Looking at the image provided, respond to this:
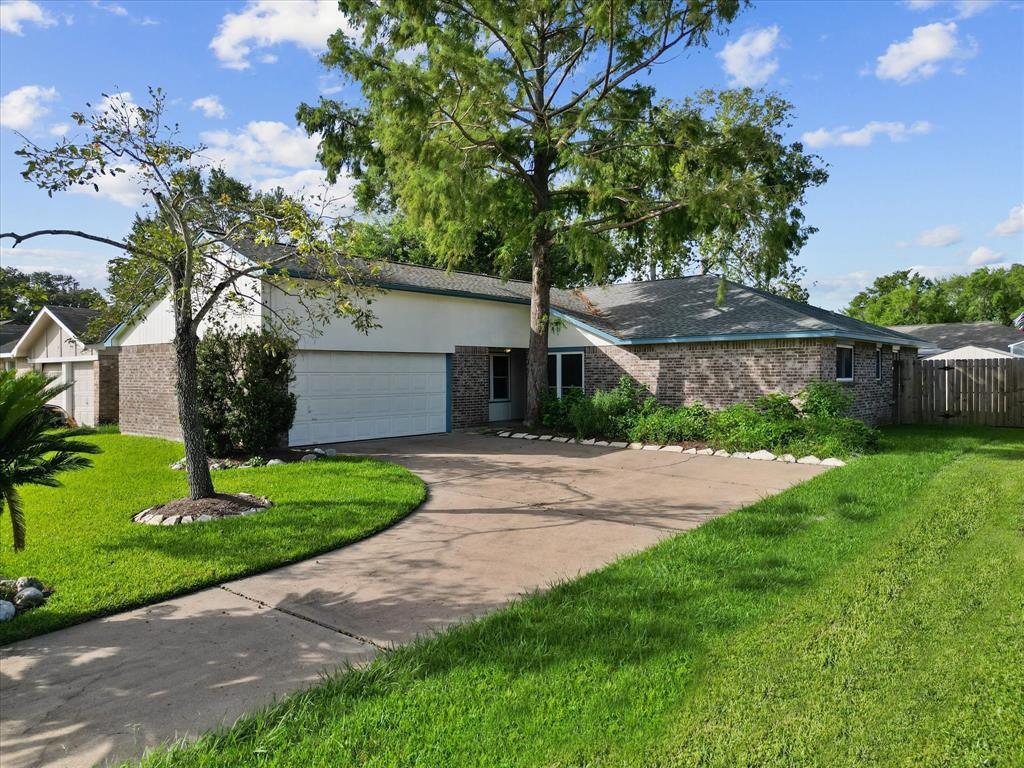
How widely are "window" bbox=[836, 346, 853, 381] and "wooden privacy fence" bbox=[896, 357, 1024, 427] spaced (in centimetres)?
393

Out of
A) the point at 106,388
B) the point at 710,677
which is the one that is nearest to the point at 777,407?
the point at 710,677

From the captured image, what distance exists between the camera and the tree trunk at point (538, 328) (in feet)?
51.6

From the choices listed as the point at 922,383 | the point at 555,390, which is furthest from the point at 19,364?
the point at 922,383

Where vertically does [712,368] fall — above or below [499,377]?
above

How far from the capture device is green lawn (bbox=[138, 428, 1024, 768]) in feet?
9.04

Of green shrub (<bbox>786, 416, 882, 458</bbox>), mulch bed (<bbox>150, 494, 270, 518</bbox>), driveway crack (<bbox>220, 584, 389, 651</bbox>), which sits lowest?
driveway crack (<bbox>220, 584, 389, 651</bbox>)

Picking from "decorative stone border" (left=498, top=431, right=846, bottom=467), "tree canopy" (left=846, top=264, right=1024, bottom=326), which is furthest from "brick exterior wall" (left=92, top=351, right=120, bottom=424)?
"tree canopy" (left=846, top=264, right=1024, bottom=326)

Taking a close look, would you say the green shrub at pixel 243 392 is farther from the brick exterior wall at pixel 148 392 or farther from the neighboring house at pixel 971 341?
the neighboring house at pixel 971 341

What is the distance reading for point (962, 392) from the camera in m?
16.7

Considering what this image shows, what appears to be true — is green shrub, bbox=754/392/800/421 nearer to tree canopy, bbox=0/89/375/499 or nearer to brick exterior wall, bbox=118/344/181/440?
tree canopy, bbox=0/89/375/499

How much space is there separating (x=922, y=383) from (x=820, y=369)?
6.42 m

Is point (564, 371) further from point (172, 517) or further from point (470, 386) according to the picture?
point (172, 517)

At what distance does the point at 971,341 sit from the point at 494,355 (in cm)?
2512

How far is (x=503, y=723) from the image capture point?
2.95 metres
